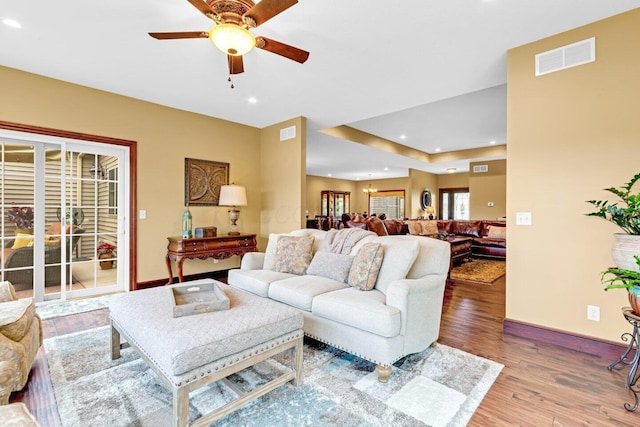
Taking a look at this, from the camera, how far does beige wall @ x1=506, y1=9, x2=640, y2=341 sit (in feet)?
7.80

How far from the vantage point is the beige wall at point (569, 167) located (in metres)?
2.38

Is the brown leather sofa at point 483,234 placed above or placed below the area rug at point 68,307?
above

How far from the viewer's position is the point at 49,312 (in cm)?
335

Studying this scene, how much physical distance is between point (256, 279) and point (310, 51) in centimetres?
237

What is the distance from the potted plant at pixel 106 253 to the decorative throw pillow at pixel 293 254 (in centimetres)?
260

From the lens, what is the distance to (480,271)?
5.64 m

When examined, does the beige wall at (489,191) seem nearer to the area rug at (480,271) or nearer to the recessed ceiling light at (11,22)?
the area rug at (480,271)

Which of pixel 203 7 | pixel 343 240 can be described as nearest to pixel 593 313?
pixel 343 240

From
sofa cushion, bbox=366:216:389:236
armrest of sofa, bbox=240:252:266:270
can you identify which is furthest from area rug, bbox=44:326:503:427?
sofa cushion, bbox=366:216:389:236

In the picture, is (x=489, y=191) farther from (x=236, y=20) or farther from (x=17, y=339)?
(x=17, y=339)

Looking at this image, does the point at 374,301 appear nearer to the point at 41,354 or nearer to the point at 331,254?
the point at 331,254

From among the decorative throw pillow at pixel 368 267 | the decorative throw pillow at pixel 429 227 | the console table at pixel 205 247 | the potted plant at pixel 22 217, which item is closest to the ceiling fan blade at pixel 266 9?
the decorative throw pillow at pixel 368 267

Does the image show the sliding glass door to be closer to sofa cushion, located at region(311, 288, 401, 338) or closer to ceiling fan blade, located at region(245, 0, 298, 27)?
ceiling fan blade, located at region(245, 0, 298, 27)

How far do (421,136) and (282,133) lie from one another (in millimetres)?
3617
